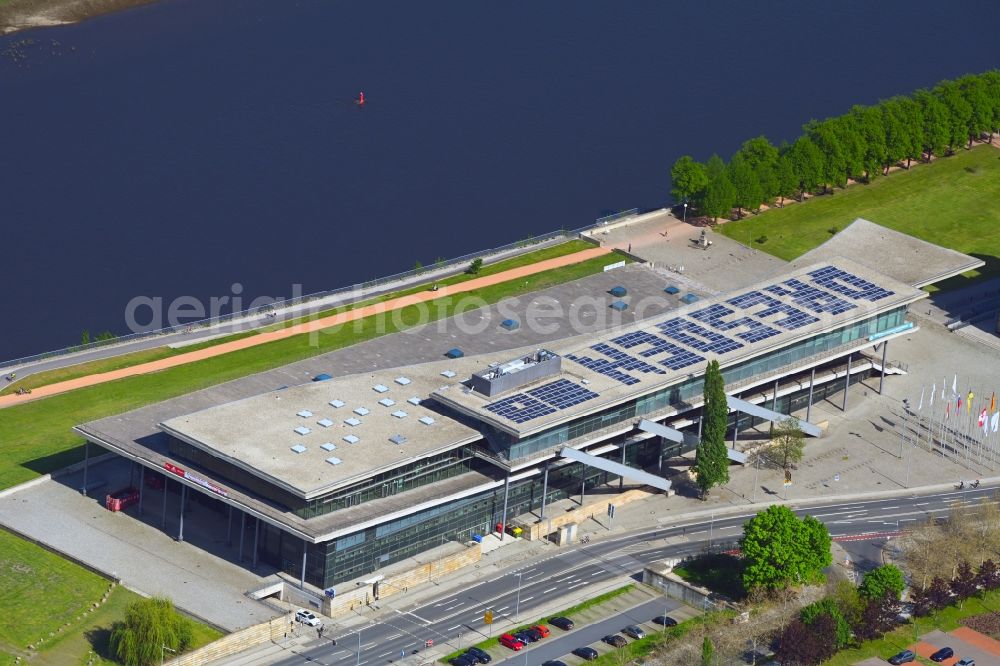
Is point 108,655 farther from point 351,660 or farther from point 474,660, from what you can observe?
point 474,660

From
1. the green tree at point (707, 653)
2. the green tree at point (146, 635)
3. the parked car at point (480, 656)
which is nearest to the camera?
the green tree at point (146, 635)

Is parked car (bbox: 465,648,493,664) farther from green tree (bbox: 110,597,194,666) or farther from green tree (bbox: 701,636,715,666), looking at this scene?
green tree (bbox: 110,597,194,666)

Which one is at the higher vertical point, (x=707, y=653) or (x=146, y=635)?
(x=707, y=653)

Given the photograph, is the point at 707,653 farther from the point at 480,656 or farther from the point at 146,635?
the point at 146,635

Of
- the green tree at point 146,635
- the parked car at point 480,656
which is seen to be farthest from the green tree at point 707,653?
the green tree at point 146,635

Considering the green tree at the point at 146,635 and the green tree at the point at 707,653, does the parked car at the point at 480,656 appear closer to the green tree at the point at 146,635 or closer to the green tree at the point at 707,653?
the green tree at the point at 707,653

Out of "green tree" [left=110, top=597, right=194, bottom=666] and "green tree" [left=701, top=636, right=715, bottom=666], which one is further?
"green tree" [left=701, top=636, right=715, bottom=666]

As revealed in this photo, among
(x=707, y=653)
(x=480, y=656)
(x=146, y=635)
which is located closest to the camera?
(x=146, y=635)

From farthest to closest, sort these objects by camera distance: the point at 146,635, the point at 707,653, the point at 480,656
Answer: the point at 480,656, the point at 707,653, the point at 146,635

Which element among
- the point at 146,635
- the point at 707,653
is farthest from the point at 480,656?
the point at 146,635

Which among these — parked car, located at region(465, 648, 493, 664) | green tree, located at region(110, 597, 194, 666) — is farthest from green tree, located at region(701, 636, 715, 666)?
green tree, located at region(110, 597, 194, 666)
